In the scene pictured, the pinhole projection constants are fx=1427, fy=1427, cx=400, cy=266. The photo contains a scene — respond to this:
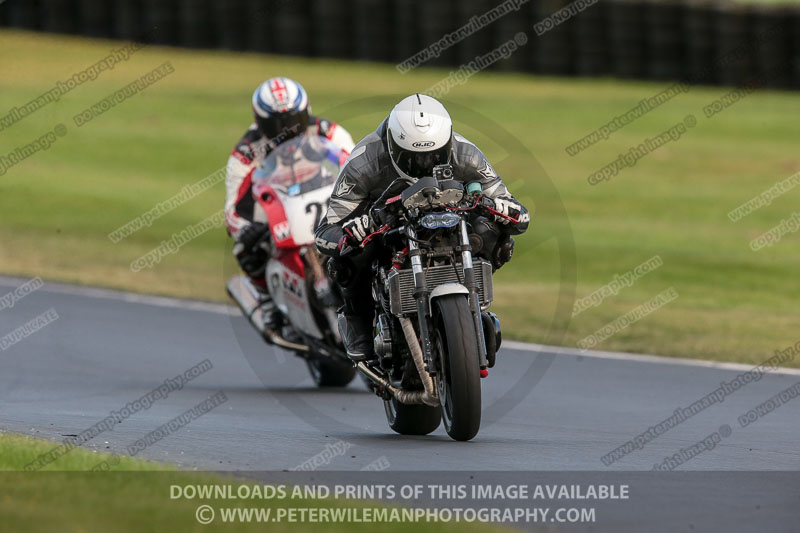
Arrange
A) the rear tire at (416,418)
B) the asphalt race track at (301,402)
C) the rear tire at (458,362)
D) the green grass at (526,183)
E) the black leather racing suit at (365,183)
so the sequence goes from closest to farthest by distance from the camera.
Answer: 1. the rear tire at (458,362)
2. the asphalt race track at (301,402)
3. the black leather racing suit at (365,183)
4. the rear tire at (416,418)
5. the green grass at (526,183)

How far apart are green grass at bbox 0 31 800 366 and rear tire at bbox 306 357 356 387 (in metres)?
1.97

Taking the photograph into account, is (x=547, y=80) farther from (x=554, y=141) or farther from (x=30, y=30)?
(x=30, y=30)

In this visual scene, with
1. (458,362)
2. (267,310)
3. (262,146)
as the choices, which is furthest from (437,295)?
(262,146)

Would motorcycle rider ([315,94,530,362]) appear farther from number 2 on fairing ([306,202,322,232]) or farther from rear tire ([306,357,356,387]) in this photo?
rear tire ([306,357,356,387])

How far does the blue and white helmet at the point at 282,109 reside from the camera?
1047 cm

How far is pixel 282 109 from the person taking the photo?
1045cm

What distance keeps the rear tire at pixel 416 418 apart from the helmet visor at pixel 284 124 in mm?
3223

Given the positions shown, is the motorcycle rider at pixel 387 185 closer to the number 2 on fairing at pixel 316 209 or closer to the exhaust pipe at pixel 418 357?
the exhaust pipe at pixel 418 357

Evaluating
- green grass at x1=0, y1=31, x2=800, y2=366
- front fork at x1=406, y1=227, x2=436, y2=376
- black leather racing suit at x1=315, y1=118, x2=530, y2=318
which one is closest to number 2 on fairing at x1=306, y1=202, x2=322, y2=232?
green grass at x1=0, y1=31, x2=800, y2=366

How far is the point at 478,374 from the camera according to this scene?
264 inches

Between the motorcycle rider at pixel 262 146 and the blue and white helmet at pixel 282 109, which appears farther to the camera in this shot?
the blue and white helmet at pixel 282 109

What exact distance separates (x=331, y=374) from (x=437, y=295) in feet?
12.7

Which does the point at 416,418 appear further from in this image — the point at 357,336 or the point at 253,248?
the point at 253,248
